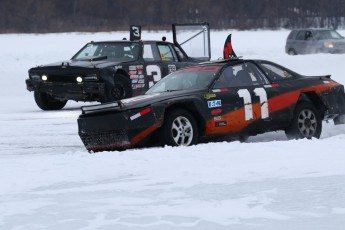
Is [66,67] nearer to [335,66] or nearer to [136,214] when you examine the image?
[136,214]

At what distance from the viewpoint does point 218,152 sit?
395 inches

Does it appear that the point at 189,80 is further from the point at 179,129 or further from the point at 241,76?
the point at 179,129

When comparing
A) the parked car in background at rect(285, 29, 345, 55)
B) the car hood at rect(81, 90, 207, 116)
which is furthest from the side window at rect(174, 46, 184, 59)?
the parked car in background at rect(285, 29, 345, 55)

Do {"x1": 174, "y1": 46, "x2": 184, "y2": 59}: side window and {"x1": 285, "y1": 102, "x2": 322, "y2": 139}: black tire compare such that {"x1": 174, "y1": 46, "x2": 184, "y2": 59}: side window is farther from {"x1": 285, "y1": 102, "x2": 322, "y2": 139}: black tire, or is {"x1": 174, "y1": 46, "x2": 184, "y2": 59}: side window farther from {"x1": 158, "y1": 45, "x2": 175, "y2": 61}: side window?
{"x1": 285, "y1": 102, "x2": 322, "y2": 139}: black tire

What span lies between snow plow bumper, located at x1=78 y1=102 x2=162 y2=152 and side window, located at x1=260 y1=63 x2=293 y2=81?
220 centimetres

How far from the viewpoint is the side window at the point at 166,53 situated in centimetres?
1920

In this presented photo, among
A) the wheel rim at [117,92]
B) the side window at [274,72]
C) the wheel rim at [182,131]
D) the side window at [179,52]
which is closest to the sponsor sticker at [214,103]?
the wheel rim at [182,131]

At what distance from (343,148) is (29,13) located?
222 ft

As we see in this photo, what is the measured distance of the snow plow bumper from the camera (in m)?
10.8

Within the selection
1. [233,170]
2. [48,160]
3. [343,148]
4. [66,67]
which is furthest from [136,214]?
[66,67]

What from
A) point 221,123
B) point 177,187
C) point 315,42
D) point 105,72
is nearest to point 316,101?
point 221,123

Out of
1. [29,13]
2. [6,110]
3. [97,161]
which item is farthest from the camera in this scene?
[29,13]

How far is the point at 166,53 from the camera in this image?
1936cm

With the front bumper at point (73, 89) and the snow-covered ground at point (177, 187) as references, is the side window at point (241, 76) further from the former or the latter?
the front bumper at point (73, 89)
